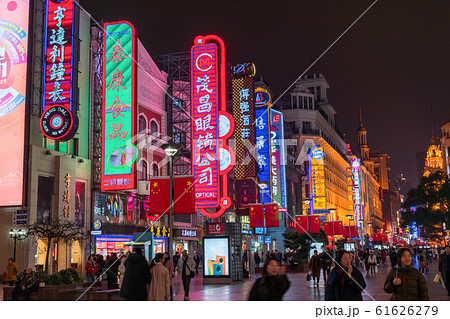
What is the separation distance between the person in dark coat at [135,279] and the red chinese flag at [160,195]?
27.4 ft

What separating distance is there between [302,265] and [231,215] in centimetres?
1912

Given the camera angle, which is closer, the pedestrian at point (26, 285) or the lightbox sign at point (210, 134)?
the pedestrian at point (26, 285)

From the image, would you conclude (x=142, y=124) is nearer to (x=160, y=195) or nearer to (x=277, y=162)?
(x=160, y=195)

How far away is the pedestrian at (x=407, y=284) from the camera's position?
7934 mm

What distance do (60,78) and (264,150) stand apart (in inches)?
1366

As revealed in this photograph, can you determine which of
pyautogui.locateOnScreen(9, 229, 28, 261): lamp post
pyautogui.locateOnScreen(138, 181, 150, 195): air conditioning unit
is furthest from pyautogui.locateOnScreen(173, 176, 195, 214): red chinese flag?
pyautogui.locateOnScreen(138, 181, 150, 195): air conditioning unit

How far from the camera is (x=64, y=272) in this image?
806 inches

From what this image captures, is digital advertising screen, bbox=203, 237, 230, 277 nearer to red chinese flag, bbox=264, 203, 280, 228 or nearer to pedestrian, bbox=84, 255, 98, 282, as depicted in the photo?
pedestrian, bbox=84, 255, 98, 282

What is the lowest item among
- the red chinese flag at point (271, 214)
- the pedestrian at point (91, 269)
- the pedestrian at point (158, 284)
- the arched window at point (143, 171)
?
the pedestrian at point (91, 269)

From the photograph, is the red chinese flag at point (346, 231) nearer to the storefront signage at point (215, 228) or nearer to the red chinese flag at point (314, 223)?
the red chinese flag at point (314, 223)

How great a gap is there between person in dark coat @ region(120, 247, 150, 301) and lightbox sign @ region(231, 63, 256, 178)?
41.9m

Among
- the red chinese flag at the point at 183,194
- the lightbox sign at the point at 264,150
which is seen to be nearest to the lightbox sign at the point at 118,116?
the red chinese flag at the point at 183,194

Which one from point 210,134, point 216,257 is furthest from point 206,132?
point 216,257

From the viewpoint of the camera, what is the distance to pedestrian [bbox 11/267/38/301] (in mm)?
16453
